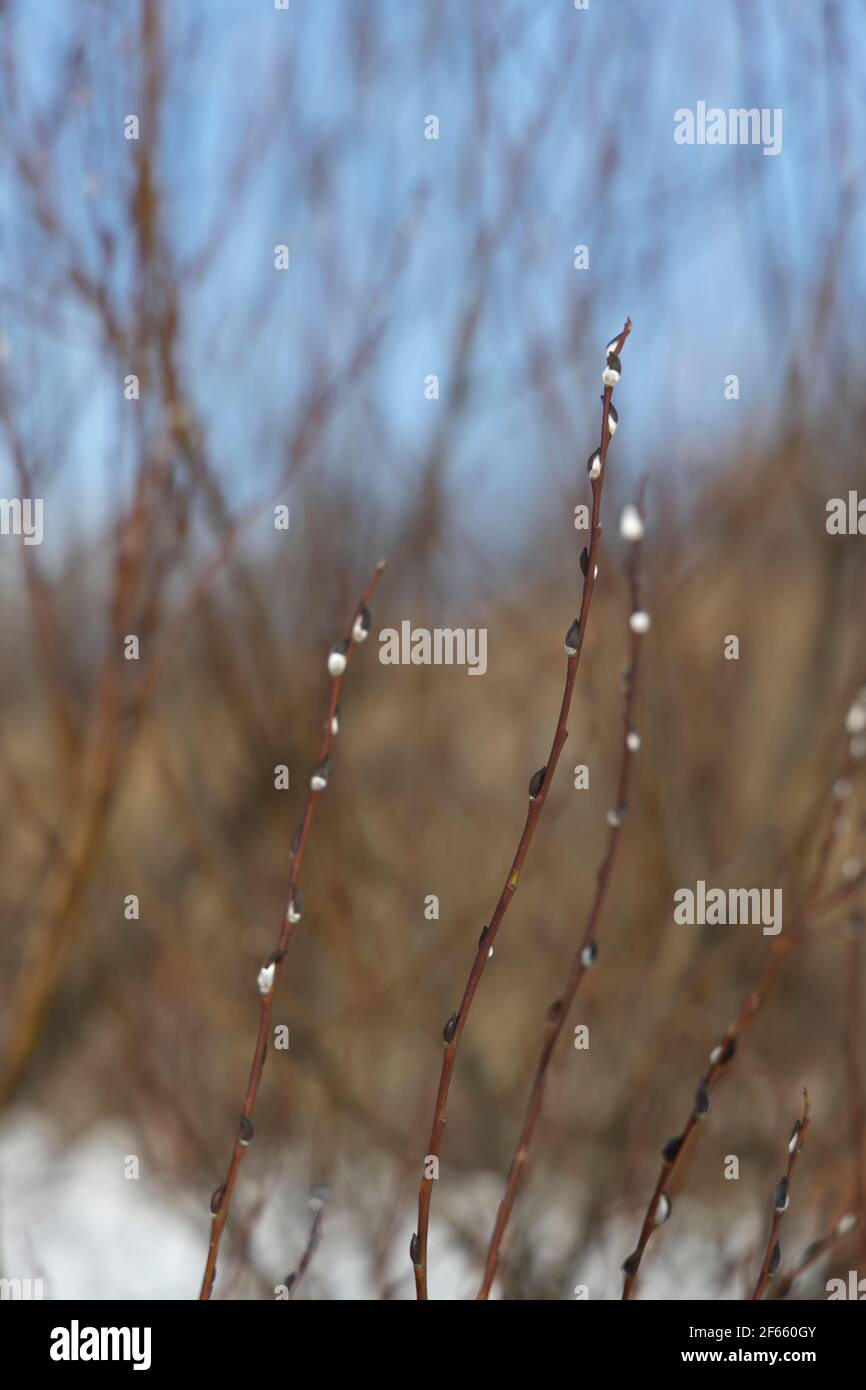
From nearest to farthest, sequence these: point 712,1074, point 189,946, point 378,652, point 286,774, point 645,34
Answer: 1. point 712,1074
2. point 645,34
3. point 286,774
4. point 189,946
5. point 378,652

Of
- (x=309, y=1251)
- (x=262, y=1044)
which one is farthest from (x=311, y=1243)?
(x=262, y=1044)

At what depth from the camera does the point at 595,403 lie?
1.98 meters

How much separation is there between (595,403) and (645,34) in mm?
628

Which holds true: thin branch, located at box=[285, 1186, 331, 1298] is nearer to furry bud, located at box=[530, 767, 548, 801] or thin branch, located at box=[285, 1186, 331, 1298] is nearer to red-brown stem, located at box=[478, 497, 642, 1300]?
red-brown stem, located at box=[478, 497, 642, 1300]

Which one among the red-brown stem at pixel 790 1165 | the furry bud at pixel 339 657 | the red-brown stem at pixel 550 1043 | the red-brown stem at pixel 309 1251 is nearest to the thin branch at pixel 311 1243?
the red-brown stem at pixel 309 1251

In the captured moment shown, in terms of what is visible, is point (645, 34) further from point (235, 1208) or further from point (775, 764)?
point (235, 1208)

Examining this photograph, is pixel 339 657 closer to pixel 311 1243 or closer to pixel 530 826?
pixel 530 826

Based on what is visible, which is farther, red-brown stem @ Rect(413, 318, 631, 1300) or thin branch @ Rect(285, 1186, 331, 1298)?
thin branch @ Rect(285, 1186, 331, 1298)

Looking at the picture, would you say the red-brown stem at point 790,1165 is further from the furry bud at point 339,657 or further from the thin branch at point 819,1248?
the furry bud at point 339,657

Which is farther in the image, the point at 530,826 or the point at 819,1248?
the point at 819,1248

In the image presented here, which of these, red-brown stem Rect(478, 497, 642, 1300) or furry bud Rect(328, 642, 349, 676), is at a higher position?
furry bud Rect(328, 642, 349, 676)

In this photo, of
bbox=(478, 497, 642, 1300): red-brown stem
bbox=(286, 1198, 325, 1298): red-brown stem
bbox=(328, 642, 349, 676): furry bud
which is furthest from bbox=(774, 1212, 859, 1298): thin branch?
bbox=(328, 642, 349, 676): furry bud

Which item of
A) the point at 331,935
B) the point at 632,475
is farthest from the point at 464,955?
the point at 632,475

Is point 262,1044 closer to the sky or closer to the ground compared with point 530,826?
closer to the ground
